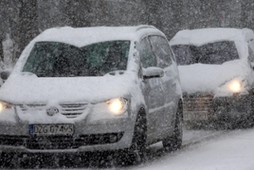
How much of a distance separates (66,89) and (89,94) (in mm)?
315

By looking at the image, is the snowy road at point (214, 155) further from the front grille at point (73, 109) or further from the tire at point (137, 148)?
the front grille at point (73, 109)

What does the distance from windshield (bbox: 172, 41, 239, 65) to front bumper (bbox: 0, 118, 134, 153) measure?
656 cm

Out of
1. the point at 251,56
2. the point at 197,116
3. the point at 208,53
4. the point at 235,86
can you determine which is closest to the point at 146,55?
the point at 197,116

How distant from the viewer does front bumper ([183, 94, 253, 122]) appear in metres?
14.8

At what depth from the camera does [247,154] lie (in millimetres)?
10789

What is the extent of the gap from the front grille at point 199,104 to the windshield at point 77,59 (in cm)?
409

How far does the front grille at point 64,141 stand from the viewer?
9.53 m

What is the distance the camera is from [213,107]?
14.8 meters

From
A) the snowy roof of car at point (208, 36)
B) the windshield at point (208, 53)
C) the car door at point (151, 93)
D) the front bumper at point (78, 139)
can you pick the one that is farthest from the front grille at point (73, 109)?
the snowy roof of car at point (208, 36)

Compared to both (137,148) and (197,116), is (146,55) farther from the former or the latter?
(197,116)

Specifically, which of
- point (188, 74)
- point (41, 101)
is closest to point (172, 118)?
point (41, 101)

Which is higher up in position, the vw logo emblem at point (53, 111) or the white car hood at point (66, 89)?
the white car hood at point (66, 89)

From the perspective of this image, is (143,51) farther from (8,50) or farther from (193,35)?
(8,50)

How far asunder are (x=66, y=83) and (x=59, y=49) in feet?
3.77
